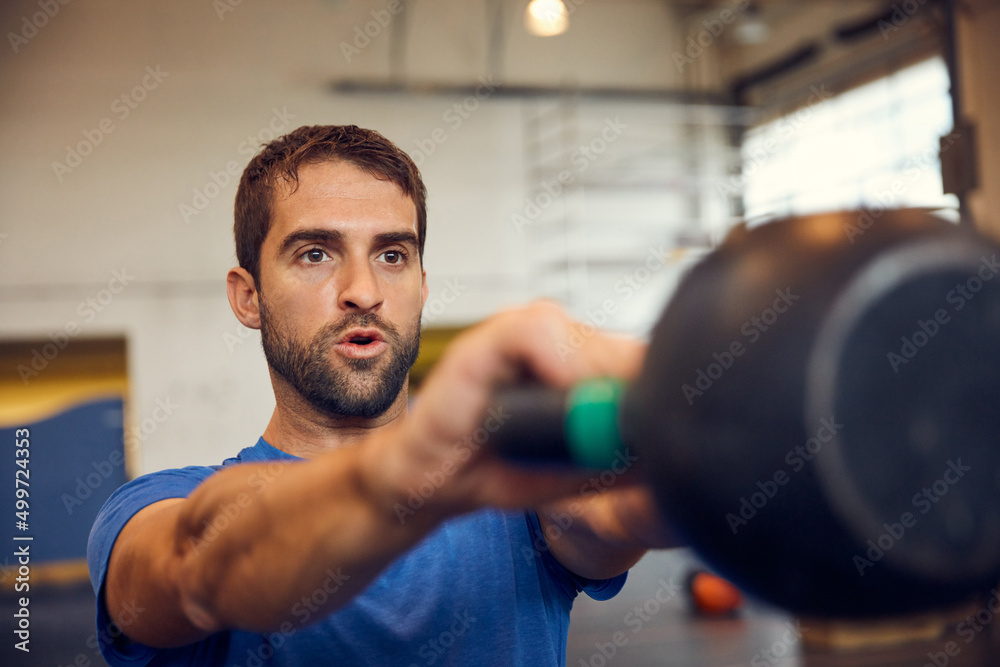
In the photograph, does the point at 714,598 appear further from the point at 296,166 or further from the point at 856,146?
the point at 296,166

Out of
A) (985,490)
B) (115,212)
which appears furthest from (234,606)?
(115,212)

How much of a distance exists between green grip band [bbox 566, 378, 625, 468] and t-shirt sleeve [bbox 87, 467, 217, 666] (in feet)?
1.79

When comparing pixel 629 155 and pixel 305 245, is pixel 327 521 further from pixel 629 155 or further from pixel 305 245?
pixel 629 155

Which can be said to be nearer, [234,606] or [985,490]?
[985,490]

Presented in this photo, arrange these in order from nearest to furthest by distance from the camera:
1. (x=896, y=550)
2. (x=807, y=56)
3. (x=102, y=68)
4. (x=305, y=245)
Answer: (x=896, y=550) → (x=305, y=245) → (x=102, y=68) → (x=807, y=56)

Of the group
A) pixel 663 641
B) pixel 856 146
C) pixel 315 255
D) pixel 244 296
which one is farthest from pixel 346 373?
pixel 856 146

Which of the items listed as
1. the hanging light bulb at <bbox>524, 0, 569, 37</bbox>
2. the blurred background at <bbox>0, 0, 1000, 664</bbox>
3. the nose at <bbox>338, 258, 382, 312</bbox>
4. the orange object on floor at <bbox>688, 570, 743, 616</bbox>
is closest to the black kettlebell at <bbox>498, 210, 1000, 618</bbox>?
the nose at <bbox>338, 258, 382, 312</bbox>

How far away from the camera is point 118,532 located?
2.48ft

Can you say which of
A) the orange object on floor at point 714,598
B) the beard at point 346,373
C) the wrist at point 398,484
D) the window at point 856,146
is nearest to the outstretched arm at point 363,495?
the wrist at point 398,484

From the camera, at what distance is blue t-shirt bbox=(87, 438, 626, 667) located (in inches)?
32.9

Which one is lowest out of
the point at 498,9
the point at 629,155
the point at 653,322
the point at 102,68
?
the point at 653,322

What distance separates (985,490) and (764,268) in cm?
14

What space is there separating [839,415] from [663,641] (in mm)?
4417

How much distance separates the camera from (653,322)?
0.39 meters
